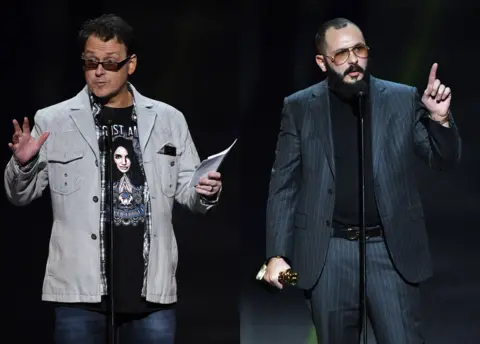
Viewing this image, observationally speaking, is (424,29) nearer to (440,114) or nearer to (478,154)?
(478,154)

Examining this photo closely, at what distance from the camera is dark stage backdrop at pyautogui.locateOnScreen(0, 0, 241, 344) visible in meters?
4.83

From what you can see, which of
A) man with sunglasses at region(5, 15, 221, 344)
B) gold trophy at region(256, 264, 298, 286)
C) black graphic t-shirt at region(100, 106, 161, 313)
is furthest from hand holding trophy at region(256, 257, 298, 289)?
black graphic t-shirt at region(100, 106, 161, 313)

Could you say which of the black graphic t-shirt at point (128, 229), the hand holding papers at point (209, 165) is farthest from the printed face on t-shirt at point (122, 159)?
the hand holding papers at point (209, 165)

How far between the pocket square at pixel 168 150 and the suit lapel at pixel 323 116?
0.51m

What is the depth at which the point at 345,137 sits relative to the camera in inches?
143

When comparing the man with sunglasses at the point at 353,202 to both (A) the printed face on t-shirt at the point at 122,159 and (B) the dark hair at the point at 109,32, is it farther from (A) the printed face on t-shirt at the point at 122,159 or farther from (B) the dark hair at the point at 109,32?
(B) the dark hair at the point at 109,32

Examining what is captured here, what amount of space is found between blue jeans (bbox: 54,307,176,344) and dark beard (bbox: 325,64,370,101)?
98 cm

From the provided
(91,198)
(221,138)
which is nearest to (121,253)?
(91,198)

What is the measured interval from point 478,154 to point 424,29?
0.64 metres

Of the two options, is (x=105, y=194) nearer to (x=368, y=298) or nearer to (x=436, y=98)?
(x=368, y=298)

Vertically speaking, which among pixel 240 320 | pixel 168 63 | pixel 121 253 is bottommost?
pixel 240 320

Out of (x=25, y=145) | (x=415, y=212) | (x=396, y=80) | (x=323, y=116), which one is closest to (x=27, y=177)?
(x=25, y=145)

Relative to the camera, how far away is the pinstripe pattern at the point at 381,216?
11.7 ft

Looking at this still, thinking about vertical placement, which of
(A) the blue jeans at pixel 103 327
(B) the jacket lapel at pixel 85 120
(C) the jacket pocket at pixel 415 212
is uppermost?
(B) the jacket lapel at pixel 85 120
